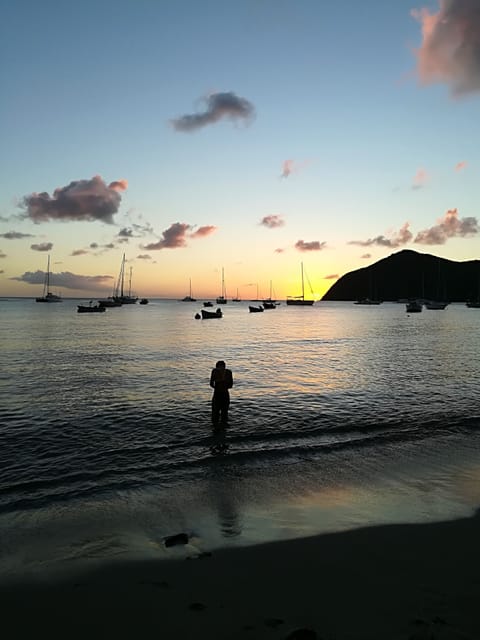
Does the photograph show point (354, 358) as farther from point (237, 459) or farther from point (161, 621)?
point (161, 621)

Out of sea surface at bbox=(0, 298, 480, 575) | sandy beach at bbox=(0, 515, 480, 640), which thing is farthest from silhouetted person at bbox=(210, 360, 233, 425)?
sandy beach at bbox=(0, 515, 480, 640)

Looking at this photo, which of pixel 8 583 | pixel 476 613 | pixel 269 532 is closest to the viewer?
pixel 476 613

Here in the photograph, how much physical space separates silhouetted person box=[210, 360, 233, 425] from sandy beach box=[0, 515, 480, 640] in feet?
28.3

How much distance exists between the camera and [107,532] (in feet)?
25.1

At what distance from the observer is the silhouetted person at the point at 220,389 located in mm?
15477

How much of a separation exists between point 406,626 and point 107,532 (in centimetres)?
517

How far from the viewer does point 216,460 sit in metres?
11.9

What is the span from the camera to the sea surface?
7766 mm

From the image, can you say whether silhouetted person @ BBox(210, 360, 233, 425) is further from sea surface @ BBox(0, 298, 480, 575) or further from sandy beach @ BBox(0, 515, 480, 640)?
sandy beach @ BBox(0, 515, 480, 640)

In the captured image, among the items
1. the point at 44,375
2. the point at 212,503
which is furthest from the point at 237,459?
the point at 44,375

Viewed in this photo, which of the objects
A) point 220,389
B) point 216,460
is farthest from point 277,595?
point 220,389

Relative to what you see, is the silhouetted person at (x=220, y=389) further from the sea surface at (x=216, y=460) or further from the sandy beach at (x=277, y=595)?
the sandy beach at (x=277, y=595)

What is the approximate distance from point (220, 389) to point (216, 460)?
400cm

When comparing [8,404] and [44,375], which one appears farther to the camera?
[44,375]
